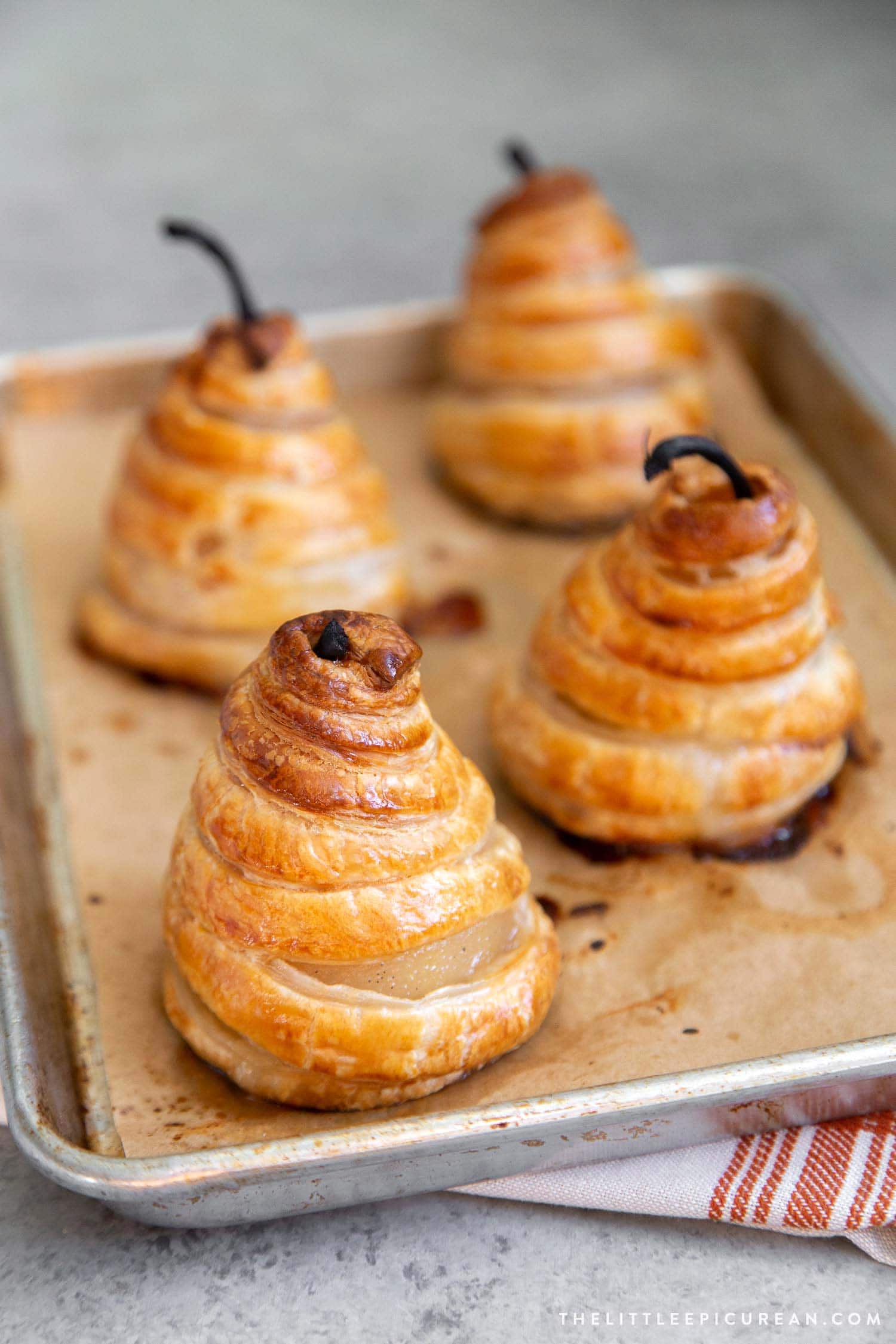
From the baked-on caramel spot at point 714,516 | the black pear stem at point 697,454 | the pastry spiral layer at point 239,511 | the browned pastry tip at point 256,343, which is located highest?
the black pear stem at point 697,454

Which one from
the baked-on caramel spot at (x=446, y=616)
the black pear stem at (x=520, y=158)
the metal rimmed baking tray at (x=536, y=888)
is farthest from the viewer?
the black pear stem at (x=520, y=158)

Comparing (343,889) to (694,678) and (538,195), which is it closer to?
(694,678)

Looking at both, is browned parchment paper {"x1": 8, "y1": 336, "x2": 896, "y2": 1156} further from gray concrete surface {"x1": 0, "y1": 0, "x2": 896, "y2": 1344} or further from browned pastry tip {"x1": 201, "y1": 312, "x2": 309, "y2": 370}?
gray concrete surface {"x1": 0, "y1": 0, "x2": 896, "y2": 1344}

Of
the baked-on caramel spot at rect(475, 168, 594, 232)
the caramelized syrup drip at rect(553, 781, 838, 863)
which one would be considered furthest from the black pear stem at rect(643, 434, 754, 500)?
the baked-on caramel spot at rect(475, 168, 594, 232)

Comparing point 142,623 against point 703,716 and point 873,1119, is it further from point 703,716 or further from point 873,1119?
point 873,1119

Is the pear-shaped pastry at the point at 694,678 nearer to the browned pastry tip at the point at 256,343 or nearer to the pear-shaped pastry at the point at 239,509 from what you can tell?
the pear-shaped pastry at the point at 239,509

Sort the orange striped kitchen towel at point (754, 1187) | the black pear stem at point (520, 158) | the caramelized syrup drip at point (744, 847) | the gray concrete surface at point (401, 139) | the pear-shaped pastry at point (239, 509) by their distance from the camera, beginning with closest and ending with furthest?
the orange striped kitchen towel at point (754, 1187)
the caramelized syrup drip at point (744, 847)
the pear-shaped pastry at point (239, 509)
the black pear stem at point (520, 158)
the gray concrete surface at point (401, 139)

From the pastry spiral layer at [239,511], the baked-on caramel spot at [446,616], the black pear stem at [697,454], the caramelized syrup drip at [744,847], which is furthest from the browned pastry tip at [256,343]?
the caramelized syrup drip at [744,847]
